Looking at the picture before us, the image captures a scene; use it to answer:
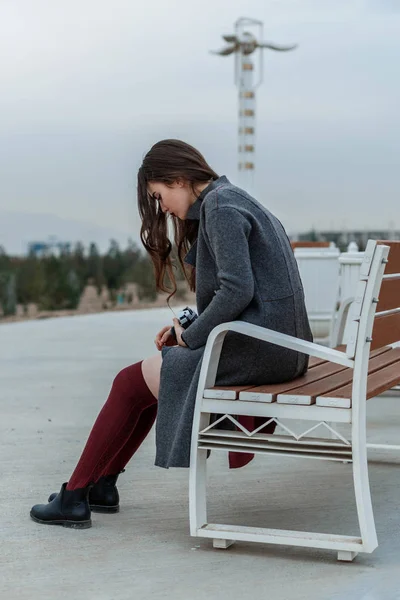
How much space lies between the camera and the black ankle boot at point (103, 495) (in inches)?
134

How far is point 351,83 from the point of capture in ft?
68.3

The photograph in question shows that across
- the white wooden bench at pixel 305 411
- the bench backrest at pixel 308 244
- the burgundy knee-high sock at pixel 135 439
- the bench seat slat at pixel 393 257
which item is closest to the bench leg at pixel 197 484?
the white wooden bench at pixel 305 411

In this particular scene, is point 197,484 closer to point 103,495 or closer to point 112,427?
point 112,427

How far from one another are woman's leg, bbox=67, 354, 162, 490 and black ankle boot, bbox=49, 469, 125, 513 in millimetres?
132

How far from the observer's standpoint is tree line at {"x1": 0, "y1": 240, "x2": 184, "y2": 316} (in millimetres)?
16797

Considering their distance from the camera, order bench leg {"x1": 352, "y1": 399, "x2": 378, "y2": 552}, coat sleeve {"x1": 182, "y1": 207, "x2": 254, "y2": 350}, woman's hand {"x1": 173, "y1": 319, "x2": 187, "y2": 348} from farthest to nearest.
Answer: woman's hand {"x1": 173, "y1": 319, "x2": 187, "y2": 348}, coat sleeve {"x1": 182, "y1": 207, "x2": 254, "y2": 350}, bench leg {"x1": 352, "y1": 399, "x2": 378, "y2": 552}

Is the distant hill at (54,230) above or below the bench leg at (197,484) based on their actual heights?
above

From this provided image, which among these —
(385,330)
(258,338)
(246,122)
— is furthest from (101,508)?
(246,122)

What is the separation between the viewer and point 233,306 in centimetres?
296

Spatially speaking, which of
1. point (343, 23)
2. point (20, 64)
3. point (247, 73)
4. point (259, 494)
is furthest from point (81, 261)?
point (259, 494)

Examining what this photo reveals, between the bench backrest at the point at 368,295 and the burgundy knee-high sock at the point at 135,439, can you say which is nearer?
the bench backrest at the point at 368,295

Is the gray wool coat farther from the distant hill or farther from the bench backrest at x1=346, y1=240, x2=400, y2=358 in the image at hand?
the distant hill

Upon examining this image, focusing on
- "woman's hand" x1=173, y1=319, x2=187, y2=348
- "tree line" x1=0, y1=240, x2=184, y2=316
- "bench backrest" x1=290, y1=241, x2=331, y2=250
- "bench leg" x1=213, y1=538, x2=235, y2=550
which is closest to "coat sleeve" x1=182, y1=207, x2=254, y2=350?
"woman's hand" x1=173, y1=319, x2=187, y2=348

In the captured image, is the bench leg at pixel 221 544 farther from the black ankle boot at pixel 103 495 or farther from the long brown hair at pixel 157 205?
the long brown hair at pixel 157 205
